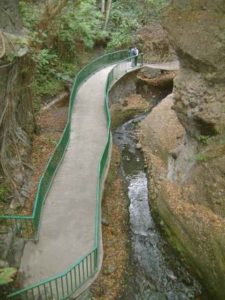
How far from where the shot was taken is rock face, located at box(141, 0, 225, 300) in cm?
1317

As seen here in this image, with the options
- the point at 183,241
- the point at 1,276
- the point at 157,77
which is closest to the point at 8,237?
the point at 1,276

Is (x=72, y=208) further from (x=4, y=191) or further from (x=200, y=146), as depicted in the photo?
(x=200, y=146)

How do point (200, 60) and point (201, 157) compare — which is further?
point (201, 157)

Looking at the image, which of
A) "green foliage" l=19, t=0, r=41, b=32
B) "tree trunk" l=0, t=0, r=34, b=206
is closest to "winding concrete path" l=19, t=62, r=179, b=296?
"tree trunk" l=0, t=0, r=34, b=206

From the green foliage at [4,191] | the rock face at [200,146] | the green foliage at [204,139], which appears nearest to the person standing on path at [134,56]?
the rock face at [200,146]

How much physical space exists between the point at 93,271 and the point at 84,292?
28.3 inches

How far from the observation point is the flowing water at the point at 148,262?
1336cm

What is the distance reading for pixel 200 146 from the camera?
1519cm

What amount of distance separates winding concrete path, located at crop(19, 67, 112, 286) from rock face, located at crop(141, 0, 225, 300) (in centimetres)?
356

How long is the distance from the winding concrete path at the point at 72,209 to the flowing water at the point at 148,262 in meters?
2.60

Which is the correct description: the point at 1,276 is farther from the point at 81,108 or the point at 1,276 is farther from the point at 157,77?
the point at 157,77

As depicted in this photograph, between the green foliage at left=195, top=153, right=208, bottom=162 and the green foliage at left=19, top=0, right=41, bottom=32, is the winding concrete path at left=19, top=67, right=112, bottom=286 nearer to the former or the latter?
the green foliage at left=195, top=153, right=208, bottom=162

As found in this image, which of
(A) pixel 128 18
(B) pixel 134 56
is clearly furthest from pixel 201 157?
(A) pixel 128 18

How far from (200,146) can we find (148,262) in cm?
514
